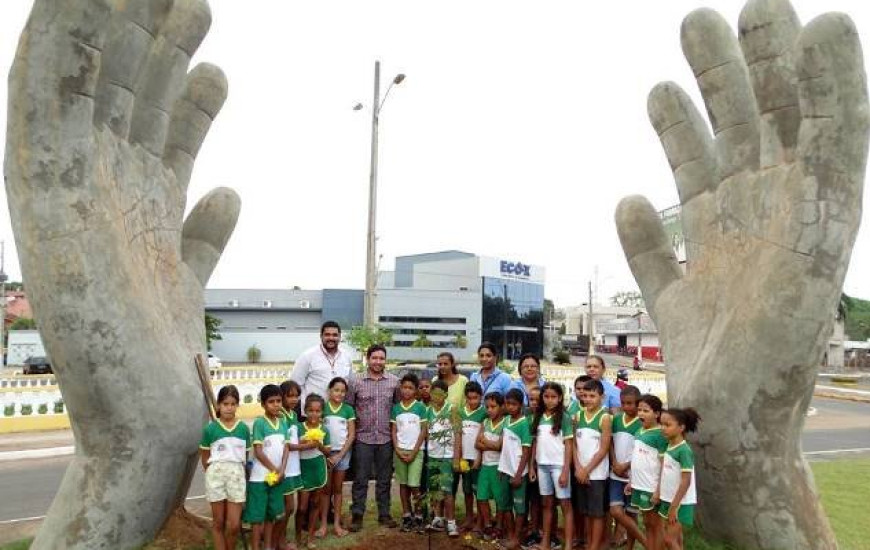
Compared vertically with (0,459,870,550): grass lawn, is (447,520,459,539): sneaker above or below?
above

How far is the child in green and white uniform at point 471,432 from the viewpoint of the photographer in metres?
5.64

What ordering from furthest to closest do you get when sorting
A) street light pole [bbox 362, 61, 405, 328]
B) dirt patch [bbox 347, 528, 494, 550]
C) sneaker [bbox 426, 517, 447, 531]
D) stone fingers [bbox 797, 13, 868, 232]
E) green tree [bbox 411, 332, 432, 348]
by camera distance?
green tree [bbox 411, 332, 432, 348]
street light pole [bbox 362, 61, 405, 328]
sneaker [bbox 426, 517, 447, 531]
dirt patch [bbox 347, 528, 494, 550]
stone fingers [bbox 797, 13, 868, 232]

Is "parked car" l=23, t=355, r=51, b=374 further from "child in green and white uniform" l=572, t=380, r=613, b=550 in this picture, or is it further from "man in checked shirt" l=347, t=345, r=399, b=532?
"child in green and white uniform" l=572, t=380, r=613, b=550

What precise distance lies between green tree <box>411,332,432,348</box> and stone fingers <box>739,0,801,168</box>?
36720 millimetres

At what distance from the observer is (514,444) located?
5355mm

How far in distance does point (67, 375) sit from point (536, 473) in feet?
12.0

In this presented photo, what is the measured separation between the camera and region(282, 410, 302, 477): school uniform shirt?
17.1ft

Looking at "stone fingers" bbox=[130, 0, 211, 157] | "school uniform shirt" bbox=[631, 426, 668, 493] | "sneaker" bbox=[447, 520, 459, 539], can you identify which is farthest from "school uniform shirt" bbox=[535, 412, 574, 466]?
"stone fingers" bbox=[130, 0, 211, 157]

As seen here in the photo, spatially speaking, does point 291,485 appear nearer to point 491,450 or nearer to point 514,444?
point 491,450

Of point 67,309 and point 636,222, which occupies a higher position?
point 636,222

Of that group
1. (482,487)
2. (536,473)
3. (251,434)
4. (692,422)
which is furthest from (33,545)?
(692,422)

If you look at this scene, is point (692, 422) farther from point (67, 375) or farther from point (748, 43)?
point (67, 375)

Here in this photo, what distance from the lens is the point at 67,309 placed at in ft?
15.1

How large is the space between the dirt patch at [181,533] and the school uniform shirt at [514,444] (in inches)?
Result: 102
